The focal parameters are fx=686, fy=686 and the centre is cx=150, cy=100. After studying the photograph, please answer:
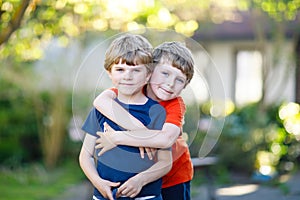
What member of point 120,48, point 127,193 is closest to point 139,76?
point 120,48

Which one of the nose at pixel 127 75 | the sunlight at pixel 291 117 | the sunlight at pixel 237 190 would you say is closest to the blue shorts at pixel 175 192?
the nose at pixel 127 75

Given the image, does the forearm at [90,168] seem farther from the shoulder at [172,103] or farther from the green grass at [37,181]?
the green grass at [37,181]

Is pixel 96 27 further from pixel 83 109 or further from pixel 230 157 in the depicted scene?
pixel 83 109

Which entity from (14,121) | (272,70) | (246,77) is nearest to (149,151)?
(272,70)

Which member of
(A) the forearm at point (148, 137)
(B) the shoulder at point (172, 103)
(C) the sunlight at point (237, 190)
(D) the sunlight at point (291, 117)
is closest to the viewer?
Result: (A) the forearm at point (148, 137)

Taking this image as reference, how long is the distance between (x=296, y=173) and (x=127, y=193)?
285 inches

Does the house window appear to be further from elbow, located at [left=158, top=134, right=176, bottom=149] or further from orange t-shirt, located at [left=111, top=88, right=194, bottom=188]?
elbow, located at [left=158, top=134, right=176, bottom=149]

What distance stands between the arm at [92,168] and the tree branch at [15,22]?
250 cm

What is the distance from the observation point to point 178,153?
10.8 ft

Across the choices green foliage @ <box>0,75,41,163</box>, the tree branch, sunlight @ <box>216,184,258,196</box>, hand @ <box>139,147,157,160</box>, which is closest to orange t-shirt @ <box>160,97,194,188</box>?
hand @ <box>139,147,157,160</box>

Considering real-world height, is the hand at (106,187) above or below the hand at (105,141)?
below

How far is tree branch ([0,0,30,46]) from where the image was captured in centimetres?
545

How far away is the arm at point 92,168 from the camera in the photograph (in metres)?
3.14

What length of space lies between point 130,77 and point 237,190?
20.6 feet
